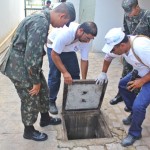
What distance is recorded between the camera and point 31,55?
7.76ft

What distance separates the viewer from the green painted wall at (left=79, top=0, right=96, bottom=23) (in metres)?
7.37

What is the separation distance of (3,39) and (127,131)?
17.9 ft

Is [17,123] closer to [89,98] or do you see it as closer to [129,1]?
[89,98]

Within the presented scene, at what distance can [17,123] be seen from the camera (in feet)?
10.9

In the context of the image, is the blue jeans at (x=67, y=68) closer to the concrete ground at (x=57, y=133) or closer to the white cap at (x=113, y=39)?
the concrete ground at (x=57, y=133)

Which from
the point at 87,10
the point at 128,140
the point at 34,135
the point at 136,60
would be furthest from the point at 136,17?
the point at 87,10

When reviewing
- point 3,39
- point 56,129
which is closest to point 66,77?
point 56,129

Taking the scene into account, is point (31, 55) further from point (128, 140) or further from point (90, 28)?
point (128, 140)

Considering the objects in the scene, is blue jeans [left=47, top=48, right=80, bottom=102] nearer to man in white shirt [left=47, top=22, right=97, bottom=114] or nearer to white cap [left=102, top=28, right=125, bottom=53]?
man in white shirt [left=47, top=22, right=97, bottom=114]

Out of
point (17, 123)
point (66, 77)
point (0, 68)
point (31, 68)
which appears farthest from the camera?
point (17, 123)

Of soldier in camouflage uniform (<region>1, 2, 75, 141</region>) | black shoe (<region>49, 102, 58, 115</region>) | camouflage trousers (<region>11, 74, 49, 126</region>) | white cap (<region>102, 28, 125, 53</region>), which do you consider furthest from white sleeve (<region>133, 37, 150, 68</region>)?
black shoe (<region>49, 102, 58, 115</region>)

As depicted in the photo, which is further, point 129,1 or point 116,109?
point 116,109

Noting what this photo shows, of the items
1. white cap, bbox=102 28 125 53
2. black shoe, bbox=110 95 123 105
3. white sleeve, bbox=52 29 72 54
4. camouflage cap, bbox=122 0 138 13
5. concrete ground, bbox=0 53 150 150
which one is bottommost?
concrete ground, bbox=0 53 150 150

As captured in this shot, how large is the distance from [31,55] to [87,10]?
19.7 ft
